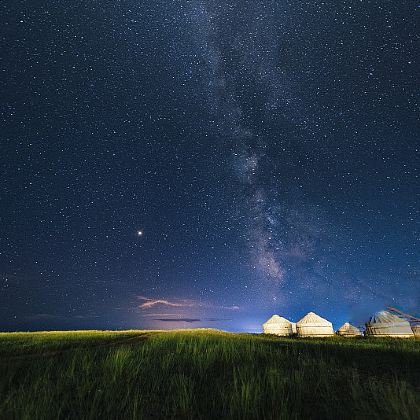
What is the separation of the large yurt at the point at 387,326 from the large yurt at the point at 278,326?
10.4 m

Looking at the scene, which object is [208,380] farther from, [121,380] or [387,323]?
[387,323]

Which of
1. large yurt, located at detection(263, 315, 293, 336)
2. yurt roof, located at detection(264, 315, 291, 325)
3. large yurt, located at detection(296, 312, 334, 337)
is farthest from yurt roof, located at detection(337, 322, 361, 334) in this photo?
yurt roof, located at detection(264, 315, 291, 325)

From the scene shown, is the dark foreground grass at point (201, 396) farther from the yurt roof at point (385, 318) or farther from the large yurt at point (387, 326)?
the yurt roof at point (385, 318)

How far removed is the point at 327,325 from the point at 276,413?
3774 centimetres

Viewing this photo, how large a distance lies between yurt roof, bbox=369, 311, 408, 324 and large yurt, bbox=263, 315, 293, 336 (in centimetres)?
1077

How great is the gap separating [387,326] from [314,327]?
7507 millimetres

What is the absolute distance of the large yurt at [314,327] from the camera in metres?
35.0

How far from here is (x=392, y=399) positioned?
222 centimetres

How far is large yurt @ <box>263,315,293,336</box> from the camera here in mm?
41125

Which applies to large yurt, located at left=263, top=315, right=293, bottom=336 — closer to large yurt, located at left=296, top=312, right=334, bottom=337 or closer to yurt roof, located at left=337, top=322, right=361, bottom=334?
large yurt, located at left=296, top=312, right=334, bottom=337

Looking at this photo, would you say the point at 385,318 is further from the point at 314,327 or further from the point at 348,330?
the point at 314,327

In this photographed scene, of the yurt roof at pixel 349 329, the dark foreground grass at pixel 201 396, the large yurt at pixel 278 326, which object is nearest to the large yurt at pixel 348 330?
the yurt roof at pixel 349 329

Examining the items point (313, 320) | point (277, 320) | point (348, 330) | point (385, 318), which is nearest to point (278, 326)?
point (277, 320)

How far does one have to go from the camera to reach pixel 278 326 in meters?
41.5
